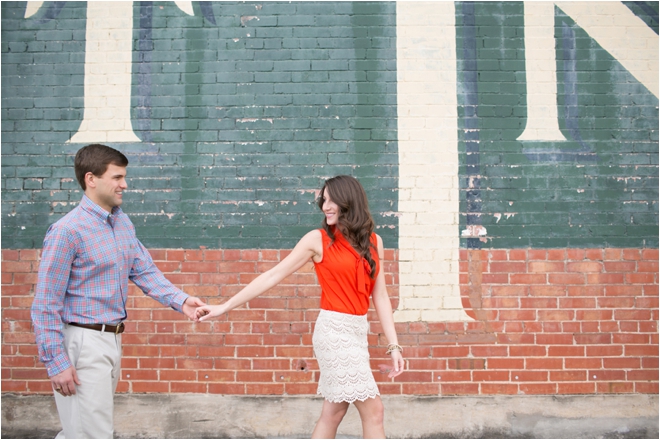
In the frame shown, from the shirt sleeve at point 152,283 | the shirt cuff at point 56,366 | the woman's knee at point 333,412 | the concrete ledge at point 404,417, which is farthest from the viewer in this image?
the concrete ledge at point 404,417

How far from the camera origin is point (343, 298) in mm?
3250

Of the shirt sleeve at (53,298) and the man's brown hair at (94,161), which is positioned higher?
the man's brown hair at (94,161)

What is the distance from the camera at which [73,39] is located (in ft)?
16.1

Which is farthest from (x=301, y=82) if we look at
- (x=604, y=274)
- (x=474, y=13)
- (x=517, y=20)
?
(x=604, y=274)

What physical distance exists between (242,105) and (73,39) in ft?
5.28

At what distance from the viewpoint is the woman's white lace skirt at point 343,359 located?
3178 millimetres

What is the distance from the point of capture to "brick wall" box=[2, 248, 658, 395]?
186 inches

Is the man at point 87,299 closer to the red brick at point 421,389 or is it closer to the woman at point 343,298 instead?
the woman at point 343,298

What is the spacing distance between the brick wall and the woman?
1.40 meters

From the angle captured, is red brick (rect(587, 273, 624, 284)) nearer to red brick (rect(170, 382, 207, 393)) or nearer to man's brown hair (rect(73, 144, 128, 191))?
red brick (rect(170, 382, 207, 393))

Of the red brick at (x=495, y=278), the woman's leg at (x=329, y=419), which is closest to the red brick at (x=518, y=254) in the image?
the red brick at (x=495, y=278)

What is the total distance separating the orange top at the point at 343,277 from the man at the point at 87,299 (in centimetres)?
115

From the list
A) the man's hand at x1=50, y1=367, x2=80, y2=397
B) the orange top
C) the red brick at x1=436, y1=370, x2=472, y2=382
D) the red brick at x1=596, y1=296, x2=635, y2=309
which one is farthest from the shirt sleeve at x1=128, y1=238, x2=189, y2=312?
the red brick at x1=596, y1=296, x2=635, y2=309

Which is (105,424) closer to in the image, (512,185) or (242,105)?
(242,105)
